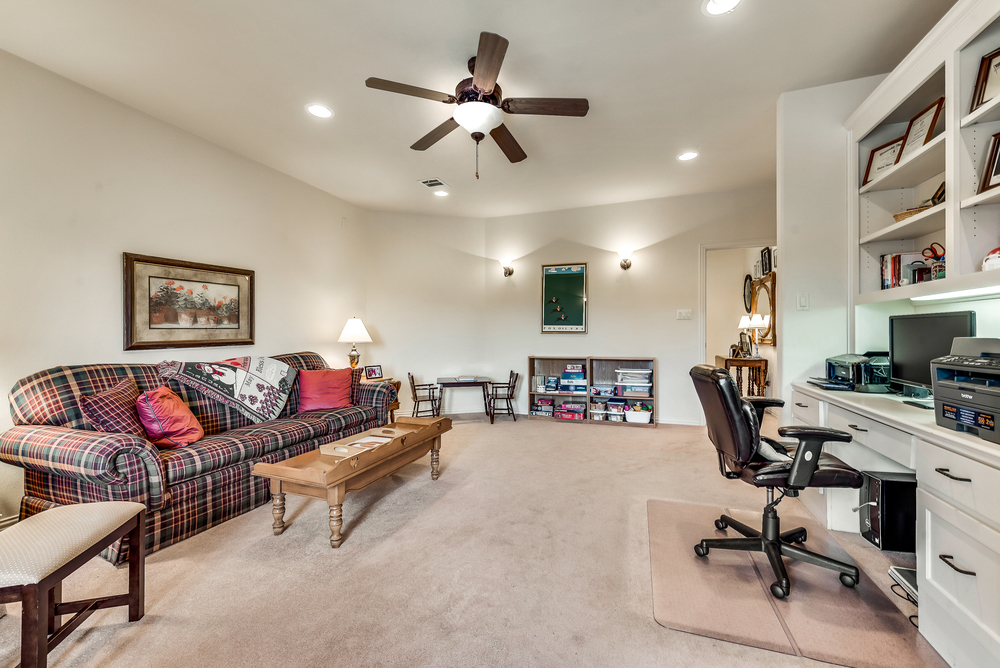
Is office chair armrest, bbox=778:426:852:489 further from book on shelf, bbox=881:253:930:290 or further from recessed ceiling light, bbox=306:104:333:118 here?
recessed ceiling light, bbox=306:104:333:118

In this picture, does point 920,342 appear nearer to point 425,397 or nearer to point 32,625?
point 32,625

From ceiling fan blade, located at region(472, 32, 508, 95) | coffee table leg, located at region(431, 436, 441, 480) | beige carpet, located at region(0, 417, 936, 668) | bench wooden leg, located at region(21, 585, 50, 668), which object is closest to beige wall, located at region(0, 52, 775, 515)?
beige carpet, located at region(0, 417, 936, 668)

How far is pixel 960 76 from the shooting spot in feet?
5.46

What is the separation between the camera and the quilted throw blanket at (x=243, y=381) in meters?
2.80

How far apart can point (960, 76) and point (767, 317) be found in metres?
4.17

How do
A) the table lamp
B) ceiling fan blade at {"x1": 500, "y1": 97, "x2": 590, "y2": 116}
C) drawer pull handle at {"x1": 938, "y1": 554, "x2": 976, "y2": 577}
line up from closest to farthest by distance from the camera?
drawer pull handle at {"x1": 938, "y1": 554, "x2": 976, "y2": 577}, ceiling fan blade at {"x1": 500, "y1": 97, "x2": 590, "y2": 116}, the table lamp

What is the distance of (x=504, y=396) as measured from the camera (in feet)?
17.2

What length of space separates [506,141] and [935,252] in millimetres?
2333

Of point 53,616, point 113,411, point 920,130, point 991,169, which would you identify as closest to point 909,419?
point 991,169

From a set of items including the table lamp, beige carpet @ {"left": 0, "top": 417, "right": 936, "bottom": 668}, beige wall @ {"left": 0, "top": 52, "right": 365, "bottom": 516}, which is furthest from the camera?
the table lamp

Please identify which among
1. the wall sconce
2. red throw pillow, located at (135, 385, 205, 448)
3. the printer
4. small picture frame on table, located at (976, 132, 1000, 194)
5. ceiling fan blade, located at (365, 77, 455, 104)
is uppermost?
ceiling fan blade, located at (365, 77, 455, 104)

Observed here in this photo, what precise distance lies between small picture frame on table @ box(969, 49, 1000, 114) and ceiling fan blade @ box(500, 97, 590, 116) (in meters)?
1.55

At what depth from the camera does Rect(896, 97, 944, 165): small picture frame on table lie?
190cm

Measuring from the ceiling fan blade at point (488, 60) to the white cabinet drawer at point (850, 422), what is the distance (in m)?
2.28
